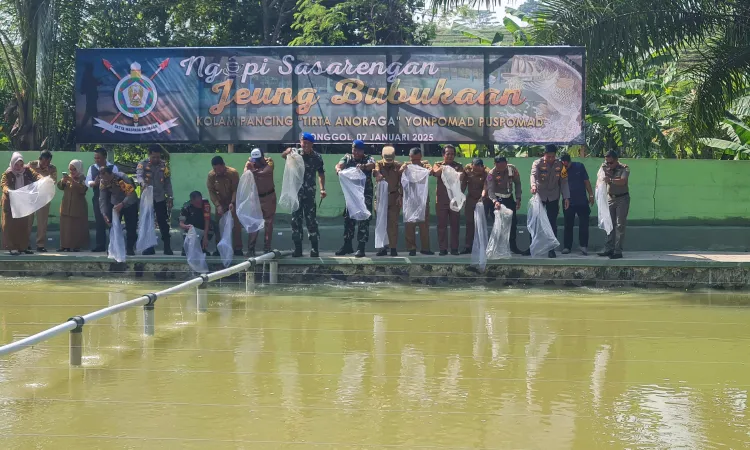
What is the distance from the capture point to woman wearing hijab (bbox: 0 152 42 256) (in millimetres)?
14586

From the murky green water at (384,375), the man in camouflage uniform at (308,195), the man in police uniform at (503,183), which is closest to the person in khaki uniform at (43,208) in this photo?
the murky green water at (384,375)

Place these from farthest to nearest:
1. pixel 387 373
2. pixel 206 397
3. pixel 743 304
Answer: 1. pixel 743 304
2. pixel 387 373
3. pixel 206 397

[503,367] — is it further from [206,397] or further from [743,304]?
[743,304]

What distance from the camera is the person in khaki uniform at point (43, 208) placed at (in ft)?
48.6

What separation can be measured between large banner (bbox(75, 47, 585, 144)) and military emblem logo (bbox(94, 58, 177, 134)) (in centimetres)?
1

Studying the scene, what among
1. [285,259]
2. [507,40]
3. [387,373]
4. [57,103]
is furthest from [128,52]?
[507,40]

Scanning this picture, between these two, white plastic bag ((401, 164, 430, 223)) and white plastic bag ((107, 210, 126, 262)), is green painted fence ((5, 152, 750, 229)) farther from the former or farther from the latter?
white plastic bag ((107, 210, 126, 262))

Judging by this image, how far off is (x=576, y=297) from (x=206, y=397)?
6.36 m

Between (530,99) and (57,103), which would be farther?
(57,103)

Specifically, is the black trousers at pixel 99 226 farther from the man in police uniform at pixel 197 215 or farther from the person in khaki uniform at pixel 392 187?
the person in khaki uniform at pixel 392 187

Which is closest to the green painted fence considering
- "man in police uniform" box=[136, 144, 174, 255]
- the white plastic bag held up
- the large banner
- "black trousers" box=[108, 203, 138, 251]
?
the large banner

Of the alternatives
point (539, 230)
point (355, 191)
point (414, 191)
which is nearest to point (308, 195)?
point (355, 191)

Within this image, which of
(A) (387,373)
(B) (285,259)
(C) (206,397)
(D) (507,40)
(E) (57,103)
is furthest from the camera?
(D) (507,40)

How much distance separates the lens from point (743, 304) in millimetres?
11930
